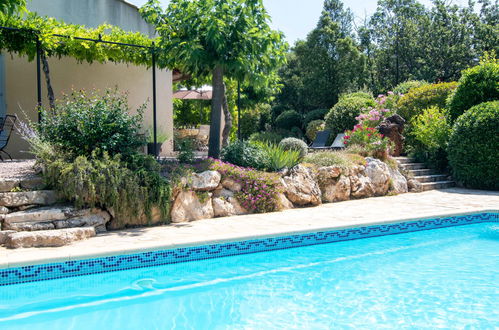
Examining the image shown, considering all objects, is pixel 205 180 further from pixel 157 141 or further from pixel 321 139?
pixel 321 139

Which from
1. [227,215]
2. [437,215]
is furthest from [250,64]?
[437,215]

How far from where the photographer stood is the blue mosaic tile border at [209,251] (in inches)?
191

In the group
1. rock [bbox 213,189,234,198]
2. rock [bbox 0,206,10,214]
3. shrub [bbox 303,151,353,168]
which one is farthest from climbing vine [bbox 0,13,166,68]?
rock [bbox 0,206,10,214]

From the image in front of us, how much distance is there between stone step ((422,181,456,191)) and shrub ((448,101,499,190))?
1.27 ft

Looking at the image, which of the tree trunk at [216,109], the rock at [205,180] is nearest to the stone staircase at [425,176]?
the tree trunk at [216,109]

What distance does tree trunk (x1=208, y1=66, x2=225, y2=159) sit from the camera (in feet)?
28.3

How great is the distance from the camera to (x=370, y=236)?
688 cm

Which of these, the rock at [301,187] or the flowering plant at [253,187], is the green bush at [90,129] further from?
the rock at [301,187]

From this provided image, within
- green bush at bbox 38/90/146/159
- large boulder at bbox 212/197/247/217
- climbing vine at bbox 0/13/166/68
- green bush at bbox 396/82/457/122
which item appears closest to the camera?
green bush at bbox 38/90/146/159

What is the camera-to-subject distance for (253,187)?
26.1 feet

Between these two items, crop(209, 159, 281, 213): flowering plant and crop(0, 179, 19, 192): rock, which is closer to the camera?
crop(0, 179, 19, 192): rock

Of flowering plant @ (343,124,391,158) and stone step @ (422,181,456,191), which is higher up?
flowering plant @ (343,124,391,158)

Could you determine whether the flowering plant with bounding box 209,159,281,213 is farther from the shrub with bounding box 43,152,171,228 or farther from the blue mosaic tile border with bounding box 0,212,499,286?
the blue mosaic tile border with bounding box 0,212,499,286

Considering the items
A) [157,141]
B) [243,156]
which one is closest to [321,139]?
[157,141]
